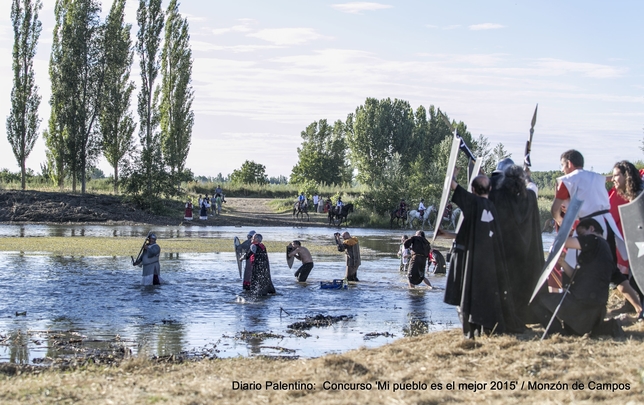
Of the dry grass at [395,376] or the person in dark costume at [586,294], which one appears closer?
the dry grass at [395,376]

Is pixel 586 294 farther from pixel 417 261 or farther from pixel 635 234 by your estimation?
Result: pixel 417 261

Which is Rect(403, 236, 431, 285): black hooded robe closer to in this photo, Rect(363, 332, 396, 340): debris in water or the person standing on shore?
the person standing on shore

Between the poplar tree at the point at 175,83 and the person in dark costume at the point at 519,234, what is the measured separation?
56593mm

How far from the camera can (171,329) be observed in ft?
44.4

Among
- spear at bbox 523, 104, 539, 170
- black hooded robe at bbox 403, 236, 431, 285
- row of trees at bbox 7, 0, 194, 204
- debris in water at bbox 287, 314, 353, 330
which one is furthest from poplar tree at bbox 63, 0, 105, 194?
spear at bbox 523, 104, 539, 170

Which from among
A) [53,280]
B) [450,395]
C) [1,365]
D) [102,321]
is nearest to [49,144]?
[53,280]

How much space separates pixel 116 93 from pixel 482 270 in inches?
2095

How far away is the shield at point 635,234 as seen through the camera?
27.6 ft

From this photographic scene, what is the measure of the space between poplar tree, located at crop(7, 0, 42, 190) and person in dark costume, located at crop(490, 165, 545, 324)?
170 feet

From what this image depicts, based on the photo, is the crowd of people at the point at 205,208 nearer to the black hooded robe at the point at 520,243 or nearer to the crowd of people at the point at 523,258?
the crowd of people at the point at 523,258

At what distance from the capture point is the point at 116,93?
58656mm

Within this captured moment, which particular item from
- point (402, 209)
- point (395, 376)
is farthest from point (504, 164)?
point (402, 209)

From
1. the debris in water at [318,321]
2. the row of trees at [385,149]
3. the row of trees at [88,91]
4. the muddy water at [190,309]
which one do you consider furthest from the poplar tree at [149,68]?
the debris in water at [318,321]

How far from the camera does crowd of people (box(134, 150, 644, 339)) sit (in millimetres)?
8898
